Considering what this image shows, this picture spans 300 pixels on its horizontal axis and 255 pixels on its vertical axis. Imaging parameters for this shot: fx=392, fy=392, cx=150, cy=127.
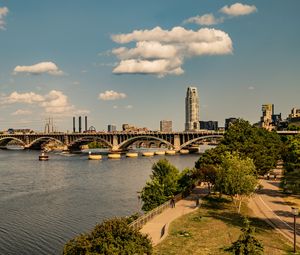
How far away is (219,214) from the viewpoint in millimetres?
48438

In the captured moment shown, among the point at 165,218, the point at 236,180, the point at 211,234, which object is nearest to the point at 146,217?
the point at 165,218

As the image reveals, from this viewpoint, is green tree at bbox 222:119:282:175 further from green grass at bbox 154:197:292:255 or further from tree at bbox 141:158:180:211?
green grass at bbox 154:197:292:255

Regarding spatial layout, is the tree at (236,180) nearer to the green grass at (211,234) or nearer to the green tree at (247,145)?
the green grass at (211,234)

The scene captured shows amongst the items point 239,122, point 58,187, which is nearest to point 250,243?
point 239,122

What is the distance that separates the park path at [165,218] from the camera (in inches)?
1495

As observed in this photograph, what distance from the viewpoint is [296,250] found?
33.4 meters

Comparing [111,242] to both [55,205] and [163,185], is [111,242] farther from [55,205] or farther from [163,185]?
[55,205]

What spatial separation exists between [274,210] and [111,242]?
3373cm

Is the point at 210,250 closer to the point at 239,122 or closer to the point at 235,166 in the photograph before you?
the point at 235,166

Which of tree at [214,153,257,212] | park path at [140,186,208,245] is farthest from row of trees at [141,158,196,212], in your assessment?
tree at [214,153,257,212]

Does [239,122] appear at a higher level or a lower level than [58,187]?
higher

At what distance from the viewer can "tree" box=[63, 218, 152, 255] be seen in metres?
22.6

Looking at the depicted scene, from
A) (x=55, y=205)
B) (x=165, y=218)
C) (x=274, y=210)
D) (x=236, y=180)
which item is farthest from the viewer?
(x=55, y=205)

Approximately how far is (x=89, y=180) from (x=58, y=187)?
13.9 m
